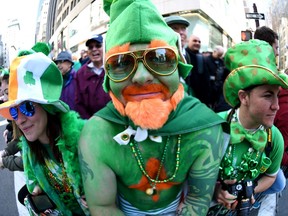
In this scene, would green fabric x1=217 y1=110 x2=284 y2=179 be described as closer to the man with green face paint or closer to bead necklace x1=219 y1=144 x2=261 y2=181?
bead necklace x1=219 y1=144 x2=261 y2=181

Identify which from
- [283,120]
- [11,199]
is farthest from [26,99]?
[11,199]

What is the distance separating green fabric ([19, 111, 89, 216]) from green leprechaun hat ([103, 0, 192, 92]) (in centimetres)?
42

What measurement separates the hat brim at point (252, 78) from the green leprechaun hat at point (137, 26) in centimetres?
41

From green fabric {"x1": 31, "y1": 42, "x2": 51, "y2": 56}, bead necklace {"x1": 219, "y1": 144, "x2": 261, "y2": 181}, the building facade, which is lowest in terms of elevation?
bead necklace {"x1": 219, "y1": 144, "x2": 261, "y2": 181}

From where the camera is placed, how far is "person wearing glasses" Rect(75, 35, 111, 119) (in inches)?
122

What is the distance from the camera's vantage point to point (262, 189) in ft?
6.15

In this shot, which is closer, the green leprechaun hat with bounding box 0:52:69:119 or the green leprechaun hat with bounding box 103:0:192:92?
the green leprechaun hat with bounding box 103:0:192:92

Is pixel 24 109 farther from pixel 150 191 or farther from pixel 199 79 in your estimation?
pixel 199 79

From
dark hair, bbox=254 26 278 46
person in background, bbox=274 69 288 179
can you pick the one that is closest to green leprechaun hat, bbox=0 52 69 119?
person in background, bbox=274 69 288 179

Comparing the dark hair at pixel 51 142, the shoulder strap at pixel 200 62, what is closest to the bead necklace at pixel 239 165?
the dark hair at pixel 51 142

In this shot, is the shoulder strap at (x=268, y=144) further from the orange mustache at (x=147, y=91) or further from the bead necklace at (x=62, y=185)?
the bead necklace at (x=62, y=185)

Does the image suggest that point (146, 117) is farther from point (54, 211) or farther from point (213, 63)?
point (213, 63)

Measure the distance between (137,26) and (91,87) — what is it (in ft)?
5.96

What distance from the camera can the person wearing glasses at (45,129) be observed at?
62.2 inches
